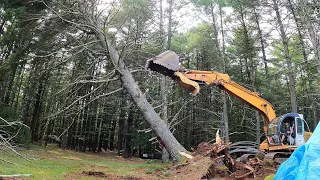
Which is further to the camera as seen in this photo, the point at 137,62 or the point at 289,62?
the point at 289,62

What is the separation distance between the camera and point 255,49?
2130 centimetres

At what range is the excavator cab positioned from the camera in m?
9.02

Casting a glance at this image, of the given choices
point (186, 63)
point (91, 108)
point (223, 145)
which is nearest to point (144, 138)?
point (91, 108)

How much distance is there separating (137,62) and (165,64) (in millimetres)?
5307

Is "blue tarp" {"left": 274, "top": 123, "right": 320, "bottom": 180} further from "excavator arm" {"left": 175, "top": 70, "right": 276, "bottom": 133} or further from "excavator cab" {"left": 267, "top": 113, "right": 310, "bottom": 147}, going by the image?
"excavator cab" {"left": 267, "top": 113, "right": 310, "bottom": 147}

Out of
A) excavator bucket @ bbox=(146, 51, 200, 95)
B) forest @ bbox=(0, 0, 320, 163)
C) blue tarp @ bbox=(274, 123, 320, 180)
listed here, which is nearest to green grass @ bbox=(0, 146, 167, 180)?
forest @ bbox=(0, 0, 320, 163)

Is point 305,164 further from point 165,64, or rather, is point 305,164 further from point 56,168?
point 56,168

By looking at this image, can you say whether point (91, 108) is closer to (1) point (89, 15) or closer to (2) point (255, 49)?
(2) point (255, 49)

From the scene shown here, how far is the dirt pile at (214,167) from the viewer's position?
20.8ft

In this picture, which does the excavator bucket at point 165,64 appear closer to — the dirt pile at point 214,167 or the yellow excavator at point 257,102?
the yellow excavator at point 257,102

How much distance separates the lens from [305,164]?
3.46 m

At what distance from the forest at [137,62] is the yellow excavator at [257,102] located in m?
1.54

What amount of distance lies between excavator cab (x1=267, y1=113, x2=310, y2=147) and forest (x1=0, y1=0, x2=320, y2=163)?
2088 millimetres

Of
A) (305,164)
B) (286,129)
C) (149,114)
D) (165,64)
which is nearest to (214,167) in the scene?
(149,114)
